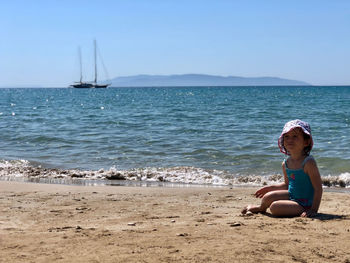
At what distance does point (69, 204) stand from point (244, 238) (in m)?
2.84

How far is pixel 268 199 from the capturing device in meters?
4.89

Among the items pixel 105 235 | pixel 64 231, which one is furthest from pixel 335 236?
pixel 64 231

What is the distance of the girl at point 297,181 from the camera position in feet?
15.4

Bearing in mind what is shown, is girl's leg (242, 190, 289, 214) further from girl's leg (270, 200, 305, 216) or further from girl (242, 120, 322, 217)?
girl's leg (270, 200, 305, 216)

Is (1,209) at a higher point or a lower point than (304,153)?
lower

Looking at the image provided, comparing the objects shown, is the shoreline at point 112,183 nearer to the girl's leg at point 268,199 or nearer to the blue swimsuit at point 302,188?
the girl's leg at point 268,199

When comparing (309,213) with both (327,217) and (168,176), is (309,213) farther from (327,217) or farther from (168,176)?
(168,176)

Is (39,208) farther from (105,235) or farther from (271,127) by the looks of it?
(271,127)

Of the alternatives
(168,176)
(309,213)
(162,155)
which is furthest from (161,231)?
(162,155)

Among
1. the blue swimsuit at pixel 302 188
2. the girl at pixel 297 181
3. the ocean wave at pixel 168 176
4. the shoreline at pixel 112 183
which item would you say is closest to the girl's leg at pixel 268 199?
the girl at pixel 297 181

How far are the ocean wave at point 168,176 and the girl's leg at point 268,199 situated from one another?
12.0ft

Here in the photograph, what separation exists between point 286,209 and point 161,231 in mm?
1399

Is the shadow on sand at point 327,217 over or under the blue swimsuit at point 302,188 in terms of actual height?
under

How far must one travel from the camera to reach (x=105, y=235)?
3982 mm
